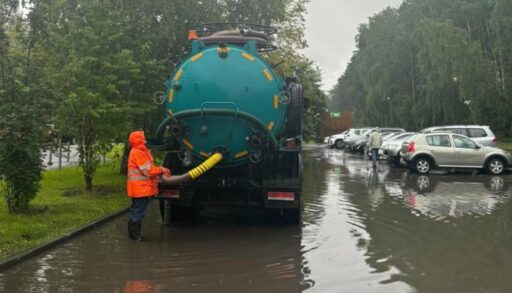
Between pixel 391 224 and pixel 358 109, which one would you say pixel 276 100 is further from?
pixel 358 109

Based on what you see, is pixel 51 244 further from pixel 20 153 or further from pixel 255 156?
pixel 255 156

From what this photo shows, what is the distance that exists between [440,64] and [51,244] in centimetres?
4091

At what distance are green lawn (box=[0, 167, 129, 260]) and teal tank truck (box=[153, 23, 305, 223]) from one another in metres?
1.79

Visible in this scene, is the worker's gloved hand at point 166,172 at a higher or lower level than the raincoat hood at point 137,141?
lower

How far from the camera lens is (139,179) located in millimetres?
Result: 8023

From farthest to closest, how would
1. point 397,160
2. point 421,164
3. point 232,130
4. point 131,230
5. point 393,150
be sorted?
point 393,150 < point 397,160 < point 421,164 < point 232,130 < point 131,230

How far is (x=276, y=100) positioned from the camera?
8.48m

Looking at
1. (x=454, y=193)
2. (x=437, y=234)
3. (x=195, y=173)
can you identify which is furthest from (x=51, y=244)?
(x=454, y=193)

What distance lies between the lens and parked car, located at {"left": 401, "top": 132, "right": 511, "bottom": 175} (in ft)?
64.8

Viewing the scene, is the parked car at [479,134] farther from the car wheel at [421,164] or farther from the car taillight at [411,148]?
the car wheel at [421,164]

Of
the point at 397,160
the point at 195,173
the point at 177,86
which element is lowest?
the point at 397,160

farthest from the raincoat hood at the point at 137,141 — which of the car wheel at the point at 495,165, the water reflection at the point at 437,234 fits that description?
the car wheel at the point at 495,165

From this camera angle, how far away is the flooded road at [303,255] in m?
5.88

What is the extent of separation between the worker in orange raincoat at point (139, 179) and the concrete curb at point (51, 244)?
900 mm
